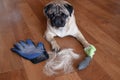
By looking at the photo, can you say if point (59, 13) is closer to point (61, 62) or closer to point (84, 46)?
point (84, 46)

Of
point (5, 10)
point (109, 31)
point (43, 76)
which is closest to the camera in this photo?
point (43, 76)

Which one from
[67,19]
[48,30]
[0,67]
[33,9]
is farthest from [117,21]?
[0,67]

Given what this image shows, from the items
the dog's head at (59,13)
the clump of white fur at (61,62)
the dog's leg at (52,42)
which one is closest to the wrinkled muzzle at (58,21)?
the dog's head at (59,13)

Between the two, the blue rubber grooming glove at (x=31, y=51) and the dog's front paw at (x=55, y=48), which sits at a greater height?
the blue rubber grooming glove at (x=31, y=51)

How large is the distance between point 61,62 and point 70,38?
401mm

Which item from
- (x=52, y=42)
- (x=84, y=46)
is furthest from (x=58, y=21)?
(x=84, y=46)

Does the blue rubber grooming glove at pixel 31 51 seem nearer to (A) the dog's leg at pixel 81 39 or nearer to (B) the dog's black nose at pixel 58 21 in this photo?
(B) the dog's black nose at pixel 58 21

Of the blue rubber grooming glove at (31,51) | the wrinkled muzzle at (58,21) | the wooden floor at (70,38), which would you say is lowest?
the wooden floor at (70,38)

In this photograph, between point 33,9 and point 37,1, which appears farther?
point 37,1

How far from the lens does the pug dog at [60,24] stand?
1.78m

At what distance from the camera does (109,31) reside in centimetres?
196

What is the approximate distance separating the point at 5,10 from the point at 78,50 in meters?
1.29

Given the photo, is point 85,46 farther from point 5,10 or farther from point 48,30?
point 5,10

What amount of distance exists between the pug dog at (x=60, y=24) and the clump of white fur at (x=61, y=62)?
0.08 metres
